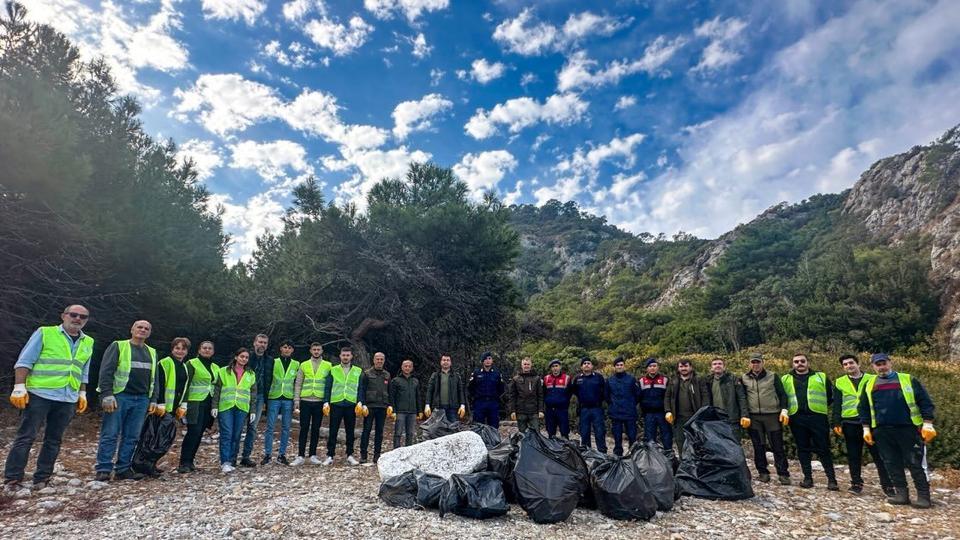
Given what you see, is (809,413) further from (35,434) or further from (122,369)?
(35,434)

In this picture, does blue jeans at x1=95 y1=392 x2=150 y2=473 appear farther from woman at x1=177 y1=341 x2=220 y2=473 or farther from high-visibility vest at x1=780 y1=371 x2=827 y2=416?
high-visibility vest at x1=780 y1=371 x2=827 y2=416

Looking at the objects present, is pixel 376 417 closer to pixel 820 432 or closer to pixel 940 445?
pixel 820 432

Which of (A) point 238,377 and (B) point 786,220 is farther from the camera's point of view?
(B) point 786,220

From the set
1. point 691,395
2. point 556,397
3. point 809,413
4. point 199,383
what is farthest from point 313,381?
point 809,413

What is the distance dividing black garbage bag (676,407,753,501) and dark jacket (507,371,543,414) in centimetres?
255

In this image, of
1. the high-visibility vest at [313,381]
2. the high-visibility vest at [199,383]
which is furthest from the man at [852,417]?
the high-visibility vest at [199,383]

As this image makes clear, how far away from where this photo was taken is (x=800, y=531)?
410cm

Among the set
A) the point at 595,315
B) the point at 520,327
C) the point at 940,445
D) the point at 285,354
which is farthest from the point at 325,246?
the point at 595,315

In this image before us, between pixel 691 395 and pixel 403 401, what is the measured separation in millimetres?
4007

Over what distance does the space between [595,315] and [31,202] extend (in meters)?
33.2

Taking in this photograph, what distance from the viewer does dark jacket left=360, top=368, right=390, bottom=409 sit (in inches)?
267

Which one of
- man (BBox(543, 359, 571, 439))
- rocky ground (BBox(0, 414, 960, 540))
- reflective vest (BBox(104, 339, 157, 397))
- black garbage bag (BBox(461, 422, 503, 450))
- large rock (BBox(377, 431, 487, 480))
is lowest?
rocky ground (BBox(0, 414, 960, 540))

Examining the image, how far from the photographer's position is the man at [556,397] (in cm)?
756

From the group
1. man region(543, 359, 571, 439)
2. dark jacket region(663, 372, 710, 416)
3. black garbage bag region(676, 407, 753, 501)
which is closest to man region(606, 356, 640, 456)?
dark jacket region(663, 372, 710, 416)
